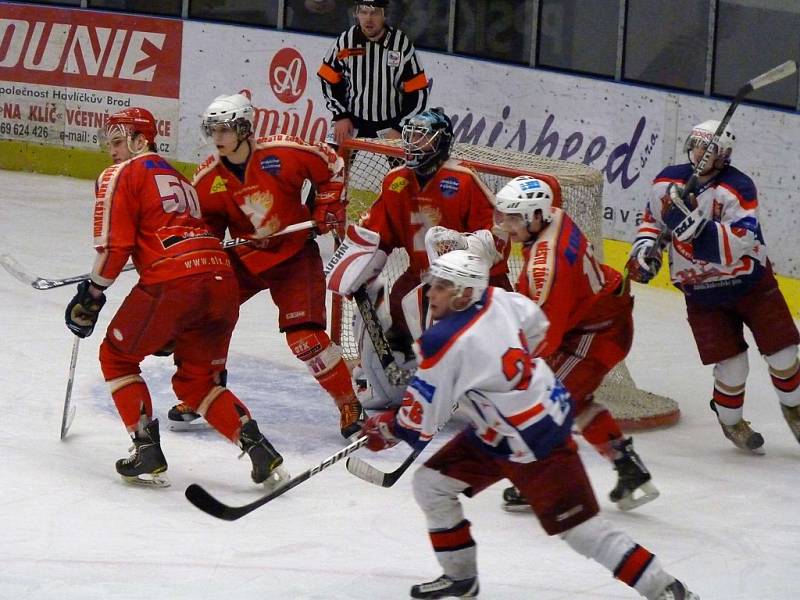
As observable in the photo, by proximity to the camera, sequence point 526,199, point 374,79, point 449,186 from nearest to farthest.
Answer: point 526,199 → point 449,186 → point 374,79

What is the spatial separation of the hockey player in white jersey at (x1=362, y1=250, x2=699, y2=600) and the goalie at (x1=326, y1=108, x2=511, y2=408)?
1.34m

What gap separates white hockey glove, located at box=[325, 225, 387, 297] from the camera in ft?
16.4

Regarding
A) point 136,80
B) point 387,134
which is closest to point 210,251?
point 387,134

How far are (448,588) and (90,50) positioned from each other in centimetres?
639

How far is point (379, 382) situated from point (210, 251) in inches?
42.8

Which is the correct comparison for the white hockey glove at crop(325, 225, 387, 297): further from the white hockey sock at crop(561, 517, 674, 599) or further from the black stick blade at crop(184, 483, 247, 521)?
the white hockey sock at crop(561, 517, 674, 599)

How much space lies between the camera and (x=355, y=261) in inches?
197

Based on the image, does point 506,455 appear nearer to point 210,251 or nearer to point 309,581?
point 309,581

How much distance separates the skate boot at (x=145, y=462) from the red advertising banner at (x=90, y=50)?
4870 millimetres

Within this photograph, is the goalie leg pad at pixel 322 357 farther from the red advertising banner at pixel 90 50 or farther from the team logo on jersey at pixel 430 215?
the red advertising banner at pixel 90 50

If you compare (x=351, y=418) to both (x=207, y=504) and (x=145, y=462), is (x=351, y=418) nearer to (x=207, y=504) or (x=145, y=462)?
(x=145, y=462)

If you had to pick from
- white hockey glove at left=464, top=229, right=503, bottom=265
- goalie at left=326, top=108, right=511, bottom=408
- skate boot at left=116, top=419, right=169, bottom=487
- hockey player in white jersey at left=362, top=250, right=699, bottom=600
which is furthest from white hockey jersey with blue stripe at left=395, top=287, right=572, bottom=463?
goalie at left=326, top=108, right=511, bottom=408

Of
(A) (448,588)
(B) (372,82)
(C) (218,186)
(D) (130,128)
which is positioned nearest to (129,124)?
(D) (130,128)

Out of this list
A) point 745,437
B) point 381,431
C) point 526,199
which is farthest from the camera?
point 745,437
